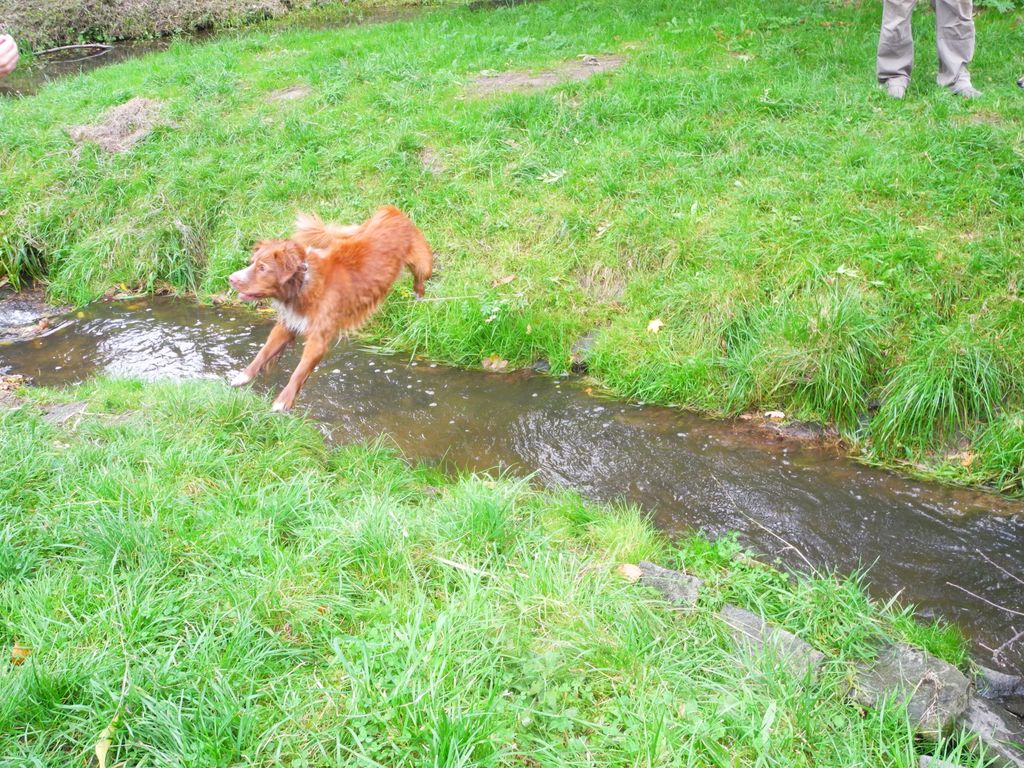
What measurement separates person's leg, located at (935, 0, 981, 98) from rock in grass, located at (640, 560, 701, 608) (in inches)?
245

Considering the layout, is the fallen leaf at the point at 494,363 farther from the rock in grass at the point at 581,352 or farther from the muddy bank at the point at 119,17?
the muddy bank at the point at 119,17

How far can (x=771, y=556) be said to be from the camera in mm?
4242

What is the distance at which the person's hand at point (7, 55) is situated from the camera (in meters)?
3.09

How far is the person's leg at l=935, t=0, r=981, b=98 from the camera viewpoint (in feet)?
24.6

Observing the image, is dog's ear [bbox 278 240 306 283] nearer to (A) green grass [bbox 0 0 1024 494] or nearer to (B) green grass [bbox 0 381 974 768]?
(B) green grass [bbox 0 381 974 768]

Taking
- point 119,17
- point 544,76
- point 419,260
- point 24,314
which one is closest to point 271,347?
point 419,260

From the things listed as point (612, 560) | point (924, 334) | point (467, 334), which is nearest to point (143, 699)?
point (612, 560)

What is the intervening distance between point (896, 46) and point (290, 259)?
19.8 feet

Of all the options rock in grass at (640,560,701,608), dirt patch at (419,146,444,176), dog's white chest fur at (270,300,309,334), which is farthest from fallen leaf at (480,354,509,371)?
rock in grass at (640,560,701,608)

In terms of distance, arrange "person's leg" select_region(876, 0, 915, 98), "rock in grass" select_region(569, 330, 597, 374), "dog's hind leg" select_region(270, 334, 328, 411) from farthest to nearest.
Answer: "person's leg" select_region(876, 0, 915, 98) < "rock in grass" select_region(569, 330, 597, 374) < "dog's hind leg" select_region(270, 334, 328, 411)

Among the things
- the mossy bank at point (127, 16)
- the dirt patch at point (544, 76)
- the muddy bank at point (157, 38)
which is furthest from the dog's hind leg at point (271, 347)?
the mossy bank at point (127, 16)

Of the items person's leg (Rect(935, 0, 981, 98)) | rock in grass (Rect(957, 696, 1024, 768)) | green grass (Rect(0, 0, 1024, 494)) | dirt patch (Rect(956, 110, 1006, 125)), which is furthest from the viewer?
person's leg (Rect(935, 0, 981, 98))

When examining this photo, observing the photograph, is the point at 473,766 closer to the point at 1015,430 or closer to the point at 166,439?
the point at 166,439

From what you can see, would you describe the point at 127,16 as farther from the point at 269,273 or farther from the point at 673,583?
the point at 673,583
